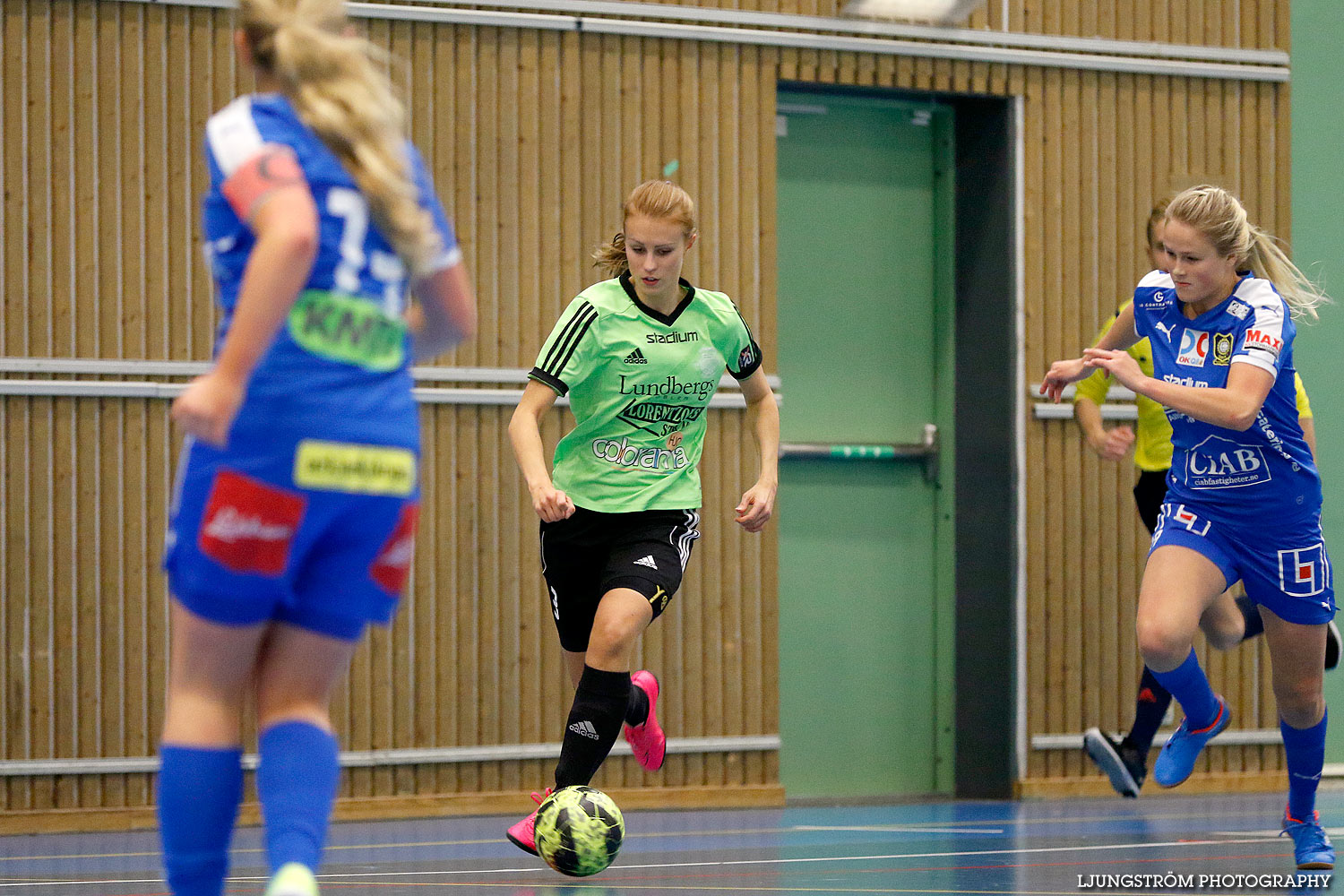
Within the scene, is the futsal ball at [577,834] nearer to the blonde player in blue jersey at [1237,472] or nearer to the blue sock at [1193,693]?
the blonde player in blue jersey at [1237,472]

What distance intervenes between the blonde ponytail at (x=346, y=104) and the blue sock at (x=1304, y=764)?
120 inches

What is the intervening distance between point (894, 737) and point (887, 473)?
1.30 metres

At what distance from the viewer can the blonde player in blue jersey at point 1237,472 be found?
3.93m

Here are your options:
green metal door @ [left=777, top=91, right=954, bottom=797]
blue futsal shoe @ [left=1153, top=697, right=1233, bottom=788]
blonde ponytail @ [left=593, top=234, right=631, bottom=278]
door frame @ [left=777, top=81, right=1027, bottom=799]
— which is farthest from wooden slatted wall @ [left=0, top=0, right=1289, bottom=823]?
blue futsal shoe @ [left=1153, top=697, right=1233, bottom=788]

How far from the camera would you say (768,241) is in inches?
271

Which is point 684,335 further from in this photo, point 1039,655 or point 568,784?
point 1039,655

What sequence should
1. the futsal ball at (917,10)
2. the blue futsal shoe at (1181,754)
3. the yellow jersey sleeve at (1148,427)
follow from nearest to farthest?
the blue futsal shoe at (1181,754) → the yellow jersey sleeve at (1148,427) → the futsal ball at (917,10)

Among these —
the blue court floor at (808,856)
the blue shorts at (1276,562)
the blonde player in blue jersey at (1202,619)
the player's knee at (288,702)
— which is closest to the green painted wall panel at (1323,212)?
the blonde player in blue jersey at (1202,619)

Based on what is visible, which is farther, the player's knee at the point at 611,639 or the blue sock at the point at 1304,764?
the blue sock at the point at 1304,764

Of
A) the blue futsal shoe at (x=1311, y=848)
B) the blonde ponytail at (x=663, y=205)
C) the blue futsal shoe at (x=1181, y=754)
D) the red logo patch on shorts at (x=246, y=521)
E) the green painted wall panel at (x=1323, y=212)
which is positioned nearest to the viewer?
the red logo patch on shorts at (x=246, y=521)

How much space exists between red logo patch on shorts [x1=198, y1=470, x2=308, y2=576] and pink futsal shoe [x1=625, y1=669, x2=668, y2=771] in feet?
8.39

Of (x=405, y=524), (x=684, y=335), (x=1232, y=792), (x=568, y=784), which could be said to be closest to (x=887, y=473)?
(x=1232, y=792)

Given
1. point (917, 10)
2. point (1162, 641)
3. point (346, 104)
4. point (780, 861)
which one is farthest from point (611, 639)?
point (917, 10)

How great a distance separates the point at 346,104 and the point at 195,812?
1.04 metres
